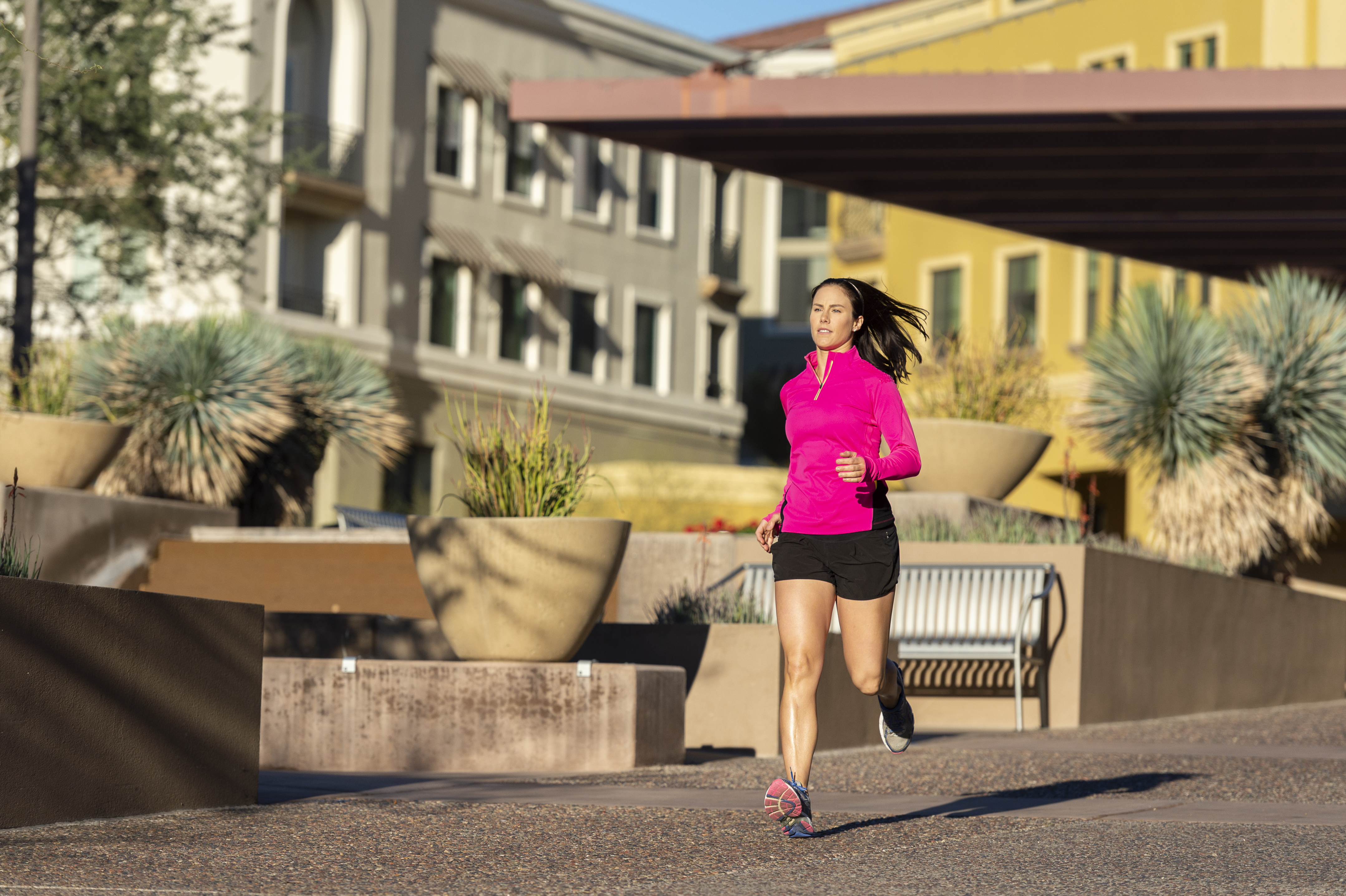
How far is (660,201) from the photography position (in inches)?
1850

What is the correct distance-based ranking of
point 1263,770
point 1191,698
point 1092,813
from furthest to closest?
point 1191,698, point 1263,770, point 1092,813

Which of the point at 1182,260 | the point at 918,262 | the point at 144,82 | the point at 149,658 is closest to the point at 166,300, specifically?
the point at 144,82

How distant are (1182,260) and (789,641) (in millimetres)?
18633

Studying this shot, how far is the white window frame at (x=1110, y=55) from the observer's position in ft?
118

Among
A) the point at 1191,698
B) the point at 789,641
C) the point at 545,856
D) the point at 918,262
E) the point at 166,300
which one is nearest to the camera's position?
the point at 545,856

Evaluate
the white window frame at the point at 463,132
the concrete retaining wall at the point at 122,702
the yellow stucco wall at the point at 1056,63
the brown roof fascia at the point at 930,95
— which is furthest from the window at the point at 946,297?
the concrete retaining wall at the point at 122,702

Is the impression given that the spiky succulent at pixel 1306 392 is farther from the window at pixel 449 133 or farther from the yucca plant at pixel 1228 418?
the window at pixel 449 133

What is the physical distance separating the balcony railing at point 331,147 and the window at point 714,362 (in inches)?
477

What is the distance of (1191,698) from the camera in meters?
14.6

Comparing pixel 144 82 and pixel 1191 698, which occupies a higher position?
pixel 144 82

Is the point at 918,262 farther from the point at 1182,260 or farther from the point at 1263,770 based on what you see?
the point at 1263,770

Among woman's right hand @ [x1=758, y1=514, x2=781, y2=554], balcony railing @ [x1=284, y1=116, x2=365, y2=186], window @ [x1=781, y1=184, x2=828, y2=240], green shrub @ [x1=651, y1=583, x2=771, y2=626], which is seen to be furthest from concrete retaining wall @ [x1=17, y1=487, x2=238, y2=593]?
window @ [x1=781, y1=184, x2=828, y2=240]

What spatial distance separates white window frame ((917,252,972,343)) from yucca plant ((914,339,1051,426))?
22.3 metres

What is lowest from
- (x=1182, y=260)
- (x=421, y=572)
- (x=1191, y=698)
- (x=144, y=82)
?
(x=1191, y=698)
